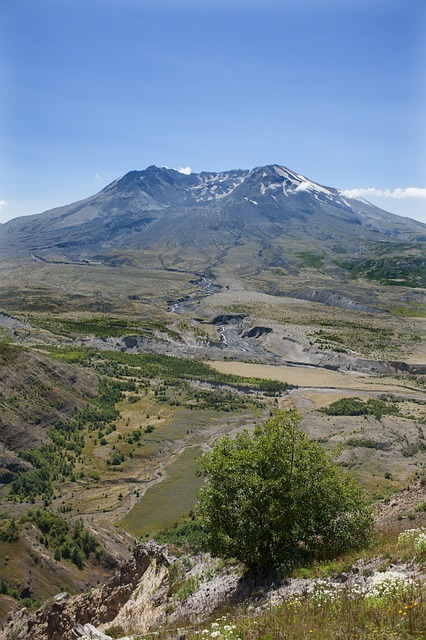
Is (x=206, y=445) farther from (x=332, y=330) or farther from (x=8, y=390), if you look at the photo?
(x=332, y=330)

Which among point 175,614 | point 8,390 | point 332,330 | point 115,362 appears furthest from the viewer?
point 332,330

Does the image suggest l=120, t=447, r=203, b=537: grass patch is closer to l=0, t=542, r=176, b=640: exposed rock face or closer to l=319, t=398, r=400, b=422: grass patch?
l=0, t=542, r=176, b=640: exposed rock face

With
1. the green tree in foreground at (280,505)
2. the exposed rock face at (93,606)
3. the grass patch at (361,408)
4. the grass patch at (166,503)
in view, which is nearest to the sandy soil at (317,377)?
the grass patch at (361,408)

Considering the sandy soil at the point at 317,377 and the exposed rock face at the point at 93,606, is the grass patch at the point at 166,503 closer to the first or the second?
the exposed rock face at the point at 93,606

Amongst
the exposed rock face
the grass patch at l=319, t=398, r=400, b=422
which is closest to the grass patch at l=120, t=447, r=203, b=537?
the exposed rock face

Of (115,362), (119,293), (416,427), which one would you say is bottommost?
(416,427)

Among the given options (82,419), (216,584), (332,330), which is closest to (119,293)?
(332,330)
